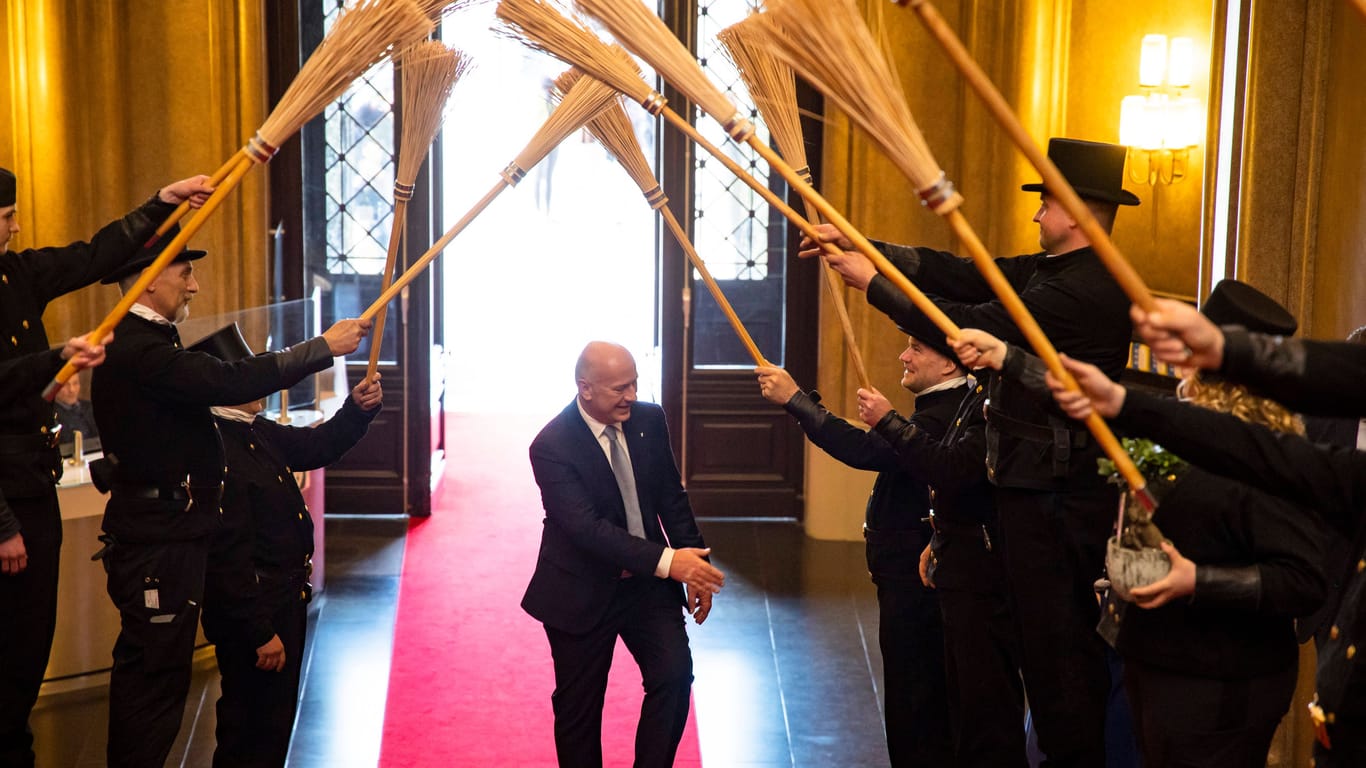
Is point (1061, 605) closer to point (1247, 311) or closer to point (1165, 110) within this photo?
point (1247, 311)

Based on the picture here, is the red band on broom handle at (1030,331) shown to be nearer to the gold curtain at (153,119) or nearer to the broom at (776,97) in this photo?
the broom at (776,97)

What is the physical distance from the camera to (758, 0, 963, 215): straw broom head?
9.55ft

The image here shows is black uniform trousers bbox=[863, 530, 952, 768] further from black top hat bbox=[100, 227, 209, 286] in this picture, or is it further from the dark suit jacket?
black top hat bbox=[100, 227, 209, 286]

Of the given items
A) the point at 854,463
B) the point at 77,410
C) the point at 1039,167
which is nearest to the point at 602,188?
the point at 77,410

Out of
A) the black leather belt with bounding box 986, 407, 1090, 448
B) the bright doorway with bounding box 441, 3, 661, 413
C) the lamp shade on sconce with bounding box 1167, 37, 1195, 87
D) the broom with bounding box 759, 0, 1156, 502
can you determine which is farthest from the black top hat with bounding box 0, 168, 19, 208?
the bright doorway with bounding box 441, 3, 661, 413

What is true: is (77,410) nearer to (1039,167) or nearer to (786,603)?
(786,603)

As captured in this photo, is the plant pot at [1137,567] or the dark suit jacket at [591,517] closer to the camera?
the plant pot at [1137,567]

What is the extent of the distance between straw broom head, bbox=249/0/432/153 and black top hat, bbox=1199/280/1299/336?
2.18 meters

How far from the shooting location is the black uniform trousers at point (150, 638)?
3.87m

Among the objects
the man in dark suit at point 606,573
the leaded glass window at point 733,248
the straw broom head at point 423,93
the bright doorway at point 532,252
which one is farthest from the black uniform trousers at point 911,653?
the bright doorway at point 532,252

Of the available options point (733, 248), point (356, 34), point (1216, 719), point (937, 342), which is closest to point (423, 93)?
point (356, 34)

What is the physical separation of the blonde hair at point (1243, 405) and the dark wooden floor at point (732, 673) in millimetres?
2416

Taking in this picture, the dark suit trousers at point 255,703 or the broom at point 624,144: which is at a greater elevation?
the broom at point 624,144

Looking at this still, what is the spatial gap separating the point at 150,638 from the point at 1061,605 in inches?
96.1
